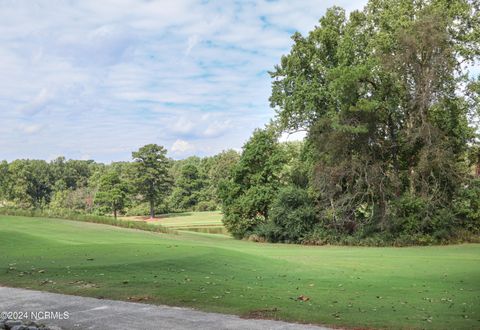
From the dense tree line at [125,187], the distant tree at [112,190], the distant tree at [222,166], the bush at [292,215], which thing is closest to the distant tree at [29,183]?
the dense tree line at [125,187]

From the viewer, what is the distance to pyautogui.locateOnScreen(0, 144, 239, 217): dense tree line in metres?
84.1

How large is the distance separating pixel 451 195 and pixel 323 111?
1221 cm

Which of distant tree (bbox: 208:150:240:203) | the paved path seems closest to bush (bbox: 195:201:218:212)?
distant tree (bbox: 208:150:240:203)

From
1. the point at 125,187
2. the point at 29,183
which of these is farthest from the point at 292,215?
the point at 29,183

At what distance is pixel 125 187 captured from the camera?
8144 centimetres

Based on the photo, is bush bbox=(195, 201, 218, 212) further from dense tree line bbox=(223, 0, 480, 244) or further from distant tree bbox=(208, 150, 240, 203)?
dense tree line bbox=(223, 0, 480, 244)

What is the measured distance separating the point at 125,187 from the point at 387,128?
5608 cm

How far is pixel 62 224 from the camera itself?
35938 millimetres

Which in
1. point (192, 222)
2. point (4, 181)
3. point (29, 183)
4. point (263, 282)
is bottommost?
point (192, 222)

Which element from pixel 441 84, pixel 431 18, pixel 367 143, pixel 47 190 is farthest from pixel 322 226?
pixel 47 190

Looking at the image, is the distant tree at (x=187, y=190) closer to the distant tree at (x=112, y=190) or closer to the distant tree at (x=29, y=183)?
the distant tree at (x=112, y=190)

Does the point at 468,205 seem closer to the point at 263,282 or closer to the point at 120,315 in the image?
the point at 263,282

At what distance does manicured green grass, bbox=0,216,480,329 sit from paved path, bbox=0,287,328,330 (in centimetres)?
61

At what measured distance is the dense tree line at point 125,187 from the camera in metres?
84.1
